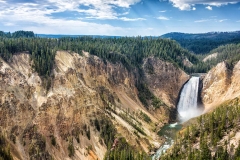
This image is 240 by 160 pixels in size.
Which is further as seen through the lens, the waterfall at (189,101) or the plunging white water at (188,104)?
the waterfall at (189,101)

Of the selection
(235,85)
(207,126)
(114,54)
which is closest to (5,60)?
(114,54)

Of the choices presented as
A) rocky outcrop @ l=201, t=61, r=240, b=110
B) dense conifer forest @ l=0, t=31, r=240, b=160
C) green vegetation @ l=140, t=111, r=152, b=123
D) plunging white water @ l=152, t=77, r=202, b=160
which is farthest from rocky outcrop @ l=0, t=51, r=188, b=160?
rocky outcrop @ l=201, t=61, r=240, b=110

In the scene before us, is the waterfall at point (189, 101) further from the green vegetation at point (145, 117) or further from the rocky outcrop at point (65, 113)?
the green vegetation at point (145, 117)

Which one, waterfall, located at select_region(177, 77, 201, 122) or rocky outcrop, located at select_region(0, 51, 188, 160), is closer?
rocky outcrop, located at select_region(0, 51, 188, 160)

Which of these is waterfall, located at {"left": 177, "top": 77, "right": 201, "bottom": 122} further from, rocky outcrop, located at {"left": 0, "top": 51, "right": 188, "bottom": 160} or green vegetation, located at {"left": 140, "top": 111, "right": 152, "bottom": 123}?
green vegetation, located at {"left": 140, "top": 111, "right": 152, "bottom": 123}

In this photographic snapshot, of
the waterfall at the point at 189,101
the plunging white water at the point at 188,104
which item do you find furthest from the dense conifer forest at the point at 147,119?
the waterfall at the point at 189,101

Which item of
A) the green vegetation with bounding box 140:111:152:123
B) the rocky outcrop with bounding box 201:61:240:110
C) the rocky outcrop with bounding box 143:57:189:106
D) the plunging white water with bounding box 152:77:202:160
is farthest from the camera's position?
the rocky outcrop with bounding box 143:57:189:106

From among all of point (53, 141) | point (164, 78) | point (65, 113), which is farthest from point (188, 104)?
point (53, 141)
